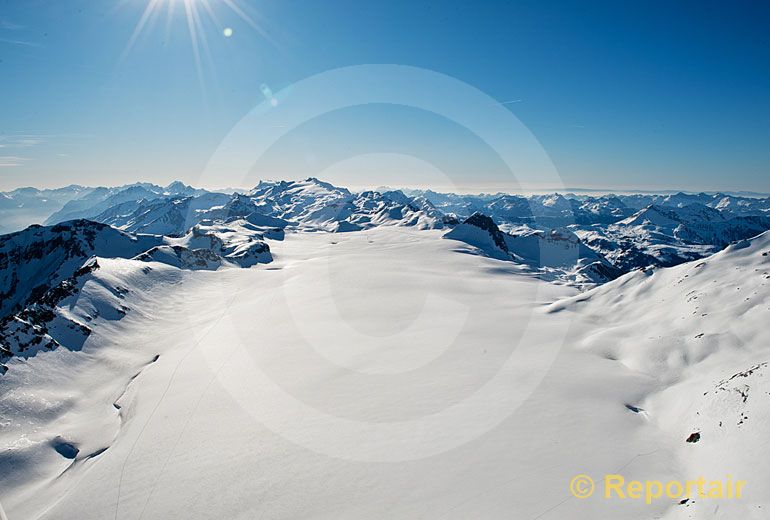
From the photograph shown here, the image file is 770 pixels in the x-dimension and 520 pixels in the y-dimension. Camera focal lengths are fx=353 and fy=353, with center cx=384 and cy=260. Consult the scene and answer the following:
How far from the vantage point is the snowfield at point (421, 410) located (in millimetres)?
14938

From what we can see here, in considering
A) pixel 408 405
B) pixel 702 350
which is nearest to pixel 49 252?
pixel 408 405

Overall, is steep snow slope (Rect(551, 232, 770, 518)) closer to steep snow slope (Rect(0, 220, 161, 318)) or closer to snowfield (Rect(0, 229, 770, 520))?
snowfield (Rect(0, 229, 770, 520))

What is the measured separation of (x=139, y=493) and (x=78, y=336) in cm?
4775

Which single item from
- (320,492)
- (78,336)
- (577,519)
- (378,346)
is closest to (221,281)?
(78,336)

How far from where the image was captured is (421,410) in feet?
71.1

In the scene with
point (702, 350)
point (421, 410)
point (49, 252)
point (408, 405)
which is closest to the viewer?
point (421, 410)

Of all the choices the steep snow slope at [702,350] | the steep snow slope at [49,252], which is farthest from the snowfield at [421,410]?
the steep snow slope at [49,252]

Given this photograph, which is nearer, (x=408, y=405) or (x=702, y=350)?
(x=408, y=405)

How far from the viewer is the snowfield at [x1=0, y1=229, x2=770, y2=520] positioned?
1494 centimetres

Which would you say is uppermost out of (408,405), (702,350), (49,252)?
(49,252)

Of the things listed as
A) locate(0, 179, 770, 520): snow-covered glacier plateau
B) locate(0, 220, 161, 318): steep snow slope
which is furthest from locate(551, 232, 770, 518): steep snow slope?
locate(0, 220, 161, 318): steep snow slope

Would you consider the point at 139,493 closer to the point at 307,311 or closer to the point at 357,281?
Result: the point at 307,311

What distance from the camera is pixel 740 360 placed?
2075 centimetres

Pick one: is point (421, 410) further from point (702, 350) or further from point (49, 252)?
point (49, 252)
